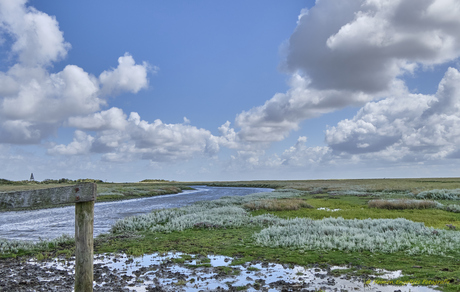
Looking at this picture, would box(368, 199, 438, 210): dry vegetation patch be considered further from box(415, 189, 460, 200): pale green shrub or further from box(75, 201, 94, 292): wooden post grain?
box(75, 201, 94, 292): wooden post grain

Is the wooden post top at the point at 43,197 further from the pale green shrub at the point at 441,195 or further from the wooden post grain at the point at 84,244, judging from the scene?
the pale green shrub at the point at 441,195

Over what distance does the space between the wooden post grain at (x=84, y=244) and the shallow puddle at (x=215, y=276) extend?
106 inches

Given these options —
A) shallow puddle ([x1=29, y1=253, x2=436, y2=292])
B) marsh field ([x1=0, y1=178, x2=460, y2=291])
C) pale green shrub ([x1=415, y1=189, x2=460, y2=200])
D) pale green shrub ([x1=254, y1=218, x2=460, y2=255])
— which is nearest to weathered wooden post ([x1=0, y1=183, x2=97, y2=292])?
shallow puddle ([x1=29, y1=253, x2=436, y2=292])

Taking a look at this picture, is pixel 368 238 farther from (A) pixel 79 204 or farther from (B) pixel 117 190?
(B) pixel 117 190

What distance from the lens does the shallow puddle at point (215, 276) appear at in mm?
8914

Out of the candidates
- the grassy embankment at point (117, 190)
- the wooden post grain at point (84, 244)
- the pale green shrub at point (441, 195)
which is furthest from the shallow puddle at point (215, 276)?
the grassy embankment at point (117, 190)

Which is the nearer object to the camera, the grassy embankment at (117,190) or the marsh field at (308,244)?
the marsh field at (308,244)

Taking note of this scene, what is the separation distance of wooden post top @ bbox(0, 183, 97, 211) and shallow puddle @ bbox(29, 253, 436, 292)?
4.27 metres

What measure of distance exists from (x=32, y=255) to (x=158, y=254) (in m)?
6.05

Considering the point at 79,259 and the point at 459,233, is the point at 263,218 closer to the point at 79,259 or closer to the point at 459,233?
the point at 459,233

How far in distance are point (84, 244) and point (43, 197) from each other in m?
1.31

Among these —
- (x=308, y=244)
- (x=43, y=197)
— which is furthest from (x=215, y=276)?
(x=43, y=197)

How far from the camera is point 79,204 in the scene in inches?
254

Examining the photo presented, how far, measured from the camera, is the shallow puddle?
29.2 ft
